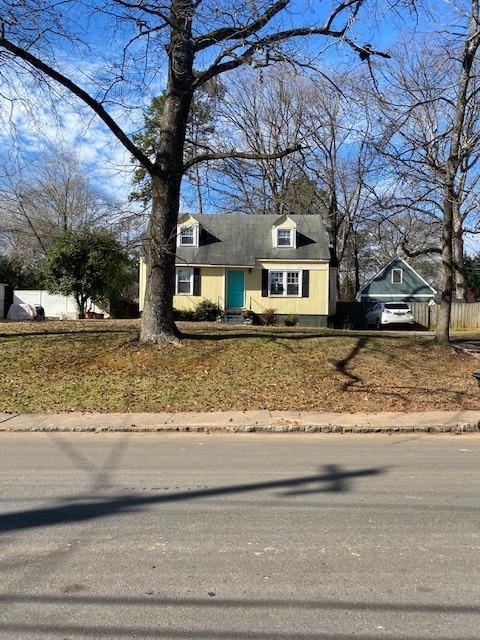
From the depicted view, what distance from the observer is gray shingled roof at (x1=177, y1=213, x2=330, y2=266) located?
30.9 meters

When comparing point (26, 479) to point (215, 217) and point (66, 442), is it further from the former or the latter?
point (215, 217)

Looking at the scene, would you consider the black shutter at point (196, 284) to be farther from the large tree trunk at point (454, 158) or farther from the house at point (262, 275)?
the large tree trunk at point (454, 158)

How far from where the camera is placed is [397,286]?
4456 cm

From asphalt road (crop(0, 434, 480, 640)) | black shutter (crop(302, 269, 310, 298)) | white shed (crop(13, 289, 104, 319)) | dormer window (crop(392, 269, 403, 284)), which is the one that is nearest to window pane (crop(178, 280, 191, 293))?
white shed (crop(13, 289, 104, 319))

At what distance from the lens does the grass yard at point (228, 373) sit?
41.2 feet

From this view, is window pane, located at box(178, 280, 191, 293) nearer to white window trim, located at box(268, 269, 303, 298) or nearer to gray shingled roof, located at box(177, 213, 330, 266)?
gray shingled roof, located at box(177, 213, 330, 266)

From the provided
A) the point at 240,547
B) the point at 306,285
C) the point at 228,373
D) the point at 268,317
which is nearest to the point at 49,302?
the point at 268,317

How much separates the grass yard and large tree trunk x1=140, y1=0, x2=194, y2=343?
0.94 metres

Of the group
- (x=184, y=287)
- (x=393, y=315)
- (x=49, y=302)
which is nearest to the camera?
(x=184, y=287)

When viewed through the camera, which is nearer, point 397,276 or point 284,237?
point 284,237

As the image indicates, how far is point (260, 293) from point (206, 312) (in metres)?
3.18

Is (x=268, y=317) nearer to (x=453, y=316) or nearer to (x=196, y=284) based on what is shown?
(x=196, y=284)

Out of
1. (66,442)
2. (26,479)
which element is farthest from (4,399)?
(26,479)

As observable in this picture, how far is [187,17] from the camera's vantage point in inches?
526
